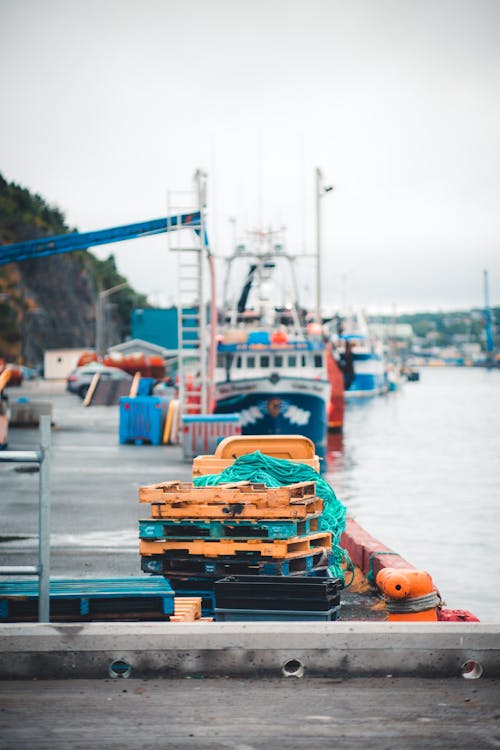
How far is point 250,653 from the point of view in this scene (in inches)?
248

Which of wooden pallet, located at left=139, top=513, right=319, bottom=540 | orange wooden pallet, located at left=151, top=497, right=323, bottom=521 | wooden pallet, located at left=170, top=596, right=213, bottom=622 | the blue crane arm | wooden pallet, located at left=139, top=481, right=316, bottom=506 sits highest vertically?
the blue crane arm

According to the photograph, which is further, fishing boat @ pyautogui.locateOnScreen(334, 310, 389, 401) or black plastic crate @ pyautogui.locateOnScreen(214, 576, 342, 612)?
fishing boat @ pyautogui.locateOnScreen(334, 310, 389, 401)

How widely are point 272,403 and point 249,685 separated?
92.5 ft

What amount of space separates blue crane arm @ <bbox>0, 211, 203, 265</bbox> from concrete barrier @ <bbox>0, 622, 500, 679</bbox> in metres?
20.1

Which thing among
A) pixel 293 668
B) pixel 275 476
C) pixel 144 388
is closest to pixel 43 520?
pixel 293 668

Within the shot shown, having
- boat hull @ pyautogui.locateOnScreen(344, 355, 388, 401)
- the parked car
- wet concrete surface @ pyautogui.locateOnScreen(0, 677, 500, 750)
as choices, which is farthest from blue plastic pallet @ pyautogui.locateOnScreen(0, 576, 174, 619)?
boat hull @ pyautogui.locateOnScreen(344, 355, 388, 401)

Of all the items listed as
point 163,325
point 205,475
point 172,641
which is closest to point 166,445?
point 205,475

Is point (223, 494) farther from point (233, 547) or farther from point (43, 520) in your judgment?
point (43, 520)

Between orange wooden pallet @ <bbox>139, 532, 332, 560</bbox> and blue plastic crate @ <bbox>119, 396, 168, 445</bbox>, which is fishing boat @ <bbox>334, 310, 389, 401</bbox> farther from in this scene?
orange wooden pallet @ <bbox>139, 532, 332, 560</bbox>

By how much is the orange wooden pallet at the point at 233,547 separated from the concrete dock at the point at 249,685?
2.10 m

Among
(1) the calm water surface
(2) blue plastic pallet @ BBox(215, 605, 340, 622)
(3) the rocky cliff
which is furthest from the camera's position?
(3) the rocky cliff

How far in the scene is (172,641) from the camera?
6.30m

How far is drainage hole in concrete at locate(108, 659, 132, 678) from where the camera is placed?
20.5ft

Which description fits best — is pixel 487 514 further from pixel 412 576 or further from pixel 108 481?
pixel 412 576
